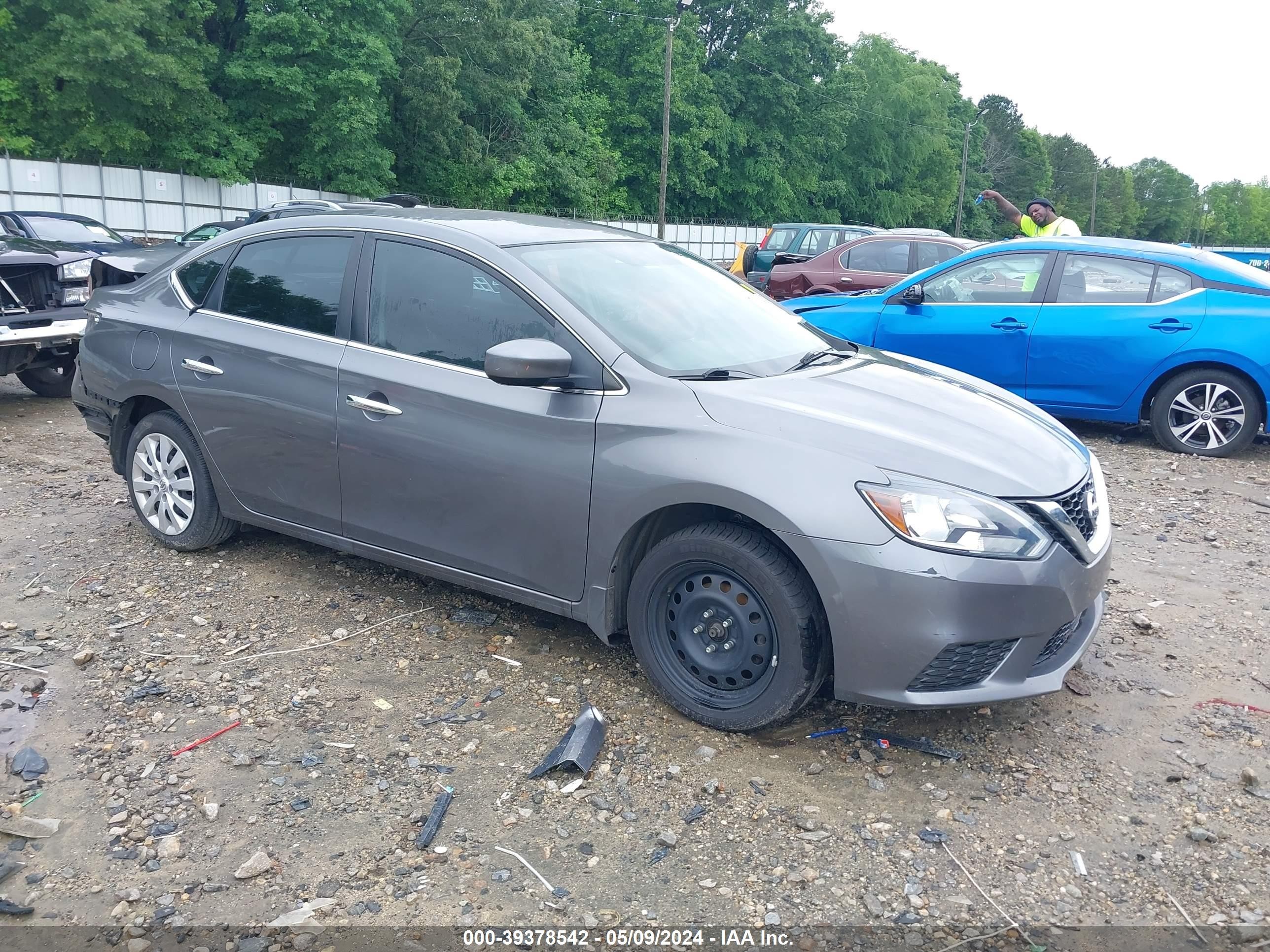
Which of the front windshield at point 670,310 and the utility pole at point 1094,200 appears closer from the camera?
the front windshield at point 670,310

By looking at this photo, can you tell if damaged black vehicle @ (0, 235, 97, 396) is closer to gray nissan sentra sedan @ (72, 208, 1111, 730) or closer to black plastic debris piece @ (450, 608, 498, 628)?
gray nissan sentra sedan @ (72, 208, 1111, 730)

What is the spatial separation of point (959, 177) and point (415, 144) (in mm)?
53080

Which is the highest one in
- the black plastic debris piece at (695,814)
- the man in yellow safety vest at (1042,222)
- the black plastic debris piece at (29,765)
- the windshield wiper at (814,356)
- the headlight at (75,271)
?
the man in yellow safety vest at (1042,222)

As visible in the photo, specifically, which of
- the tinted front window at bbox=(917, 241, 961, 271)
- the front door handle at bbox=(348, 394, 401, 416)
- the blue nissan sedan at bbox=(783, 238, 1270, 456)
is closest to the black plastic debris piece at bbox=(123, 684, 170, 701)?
the front door handle at bbox=(348, 394, 401, 416)

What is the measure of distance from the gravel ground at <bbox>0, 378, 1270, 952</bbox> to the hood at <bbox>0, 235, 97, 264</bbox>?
15.2 feet

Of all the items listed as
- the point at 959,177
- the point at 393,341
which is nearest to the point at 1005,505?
the point at 393,341

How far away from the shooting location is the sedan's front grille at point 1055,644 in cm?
344

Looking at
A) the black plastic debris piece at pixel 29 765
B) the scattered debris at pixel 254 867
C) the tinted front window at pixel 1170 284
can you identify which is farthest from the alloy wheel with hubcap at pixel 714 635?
the tinted front window at pixel 1170 284

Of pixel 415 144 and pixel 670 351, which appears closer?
pixel 670 351

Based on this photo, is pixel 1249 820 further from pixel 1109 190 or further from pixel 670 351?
pixel 1109 190

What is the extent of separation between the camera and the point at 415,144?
43375mm

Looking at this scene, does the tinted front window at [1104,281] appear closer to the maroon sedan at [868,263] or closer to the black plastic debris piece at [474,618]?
the maroon sedan at [868,263]

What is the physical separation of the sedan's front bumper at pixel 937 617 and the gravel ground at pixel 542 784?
0.33 meters

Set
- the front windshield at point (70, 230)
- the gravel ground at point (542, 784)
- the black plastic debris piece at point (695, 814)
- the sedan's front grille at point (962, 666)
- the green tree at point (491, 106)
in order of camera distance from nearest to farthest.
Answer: the gravel ground at point (542, 784) < the black plastic debris piece at point (695, 814) < the sedan's front grille at point (962, 666) < the front windshield at point (70, 230) < the green tree at point (491, 106)
